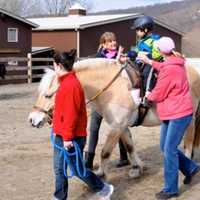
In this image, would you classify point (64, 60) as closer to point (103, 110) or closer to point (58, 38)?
point (103, 110)

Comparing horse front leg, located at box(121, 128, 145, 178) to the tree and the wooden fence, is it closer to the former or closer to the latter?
the wooden fence

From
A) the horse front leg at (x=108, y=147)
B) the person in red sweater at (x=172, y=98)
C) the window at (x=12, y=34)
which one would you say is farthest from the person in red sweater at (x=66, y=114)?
the window at (x=12, y=34)

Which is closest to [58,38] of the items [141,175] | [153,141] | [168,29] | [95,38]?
[95,38]

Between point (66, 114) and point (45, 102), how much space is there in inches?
28.4

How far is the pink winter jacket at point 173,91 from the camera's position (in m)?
5.09

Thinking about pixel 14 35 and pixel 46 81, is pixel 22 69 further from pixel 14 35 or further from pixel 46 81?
pixel 46 81

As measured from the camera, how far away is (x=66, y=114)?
4.49m

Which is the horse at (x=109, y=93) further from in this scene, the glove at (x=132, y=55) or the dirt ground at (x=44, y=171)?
the dirt ground at (x=44, y=171)

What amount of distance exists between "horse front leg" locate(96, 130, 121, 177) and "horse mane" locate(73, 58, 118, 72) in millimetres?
791

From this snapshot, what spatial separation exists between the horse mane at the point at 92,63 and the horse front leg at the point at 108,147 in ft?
2.60

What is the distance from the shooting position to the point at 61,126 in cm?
457

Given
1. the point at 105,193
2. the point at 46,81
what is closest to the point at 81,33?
the point at 46,81

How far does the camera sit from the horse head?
16.8 feet

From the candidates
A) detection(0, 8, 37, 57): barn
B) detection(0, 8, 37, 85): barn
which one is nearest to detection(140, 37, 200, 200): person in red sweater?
detection(0, 8, 37, 85): barn
